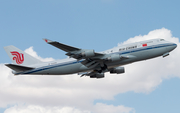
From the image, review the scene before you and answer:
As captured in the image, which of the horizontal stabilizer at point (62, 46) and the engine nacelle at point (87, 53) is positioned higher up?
the horizontal stabilizer at point (62, 46)

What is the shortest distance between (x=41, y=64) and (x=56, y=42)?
1221cm

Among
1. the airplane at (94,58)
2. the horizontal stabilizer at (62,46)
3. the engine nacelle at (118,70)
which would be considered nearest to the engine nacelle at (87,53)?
the airplane at (94,58)

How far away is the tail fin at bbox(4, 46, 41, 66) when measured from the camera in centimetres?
4897

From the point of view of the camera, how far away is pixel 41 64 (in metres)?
46.6

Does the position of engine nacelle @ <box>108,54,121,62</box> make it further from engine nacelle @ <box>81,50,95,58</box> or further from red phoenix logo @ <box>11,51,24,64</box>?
red phoenix logo @ <box>11,51,24,64</box>

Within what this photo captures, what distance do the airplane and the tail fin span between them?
245mm

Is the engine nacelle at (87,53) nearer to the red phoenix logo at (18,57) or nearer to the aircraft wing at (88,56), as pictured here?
the aircraft wing at (88,56)

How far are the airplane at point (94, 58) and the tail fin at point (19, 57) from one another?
0.25 meters

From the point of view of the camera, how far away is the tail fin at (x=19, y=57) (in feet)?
161

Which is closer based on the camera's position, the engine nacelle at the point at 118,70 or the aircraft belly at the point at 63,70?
the aircraft belly at the point at 63,70

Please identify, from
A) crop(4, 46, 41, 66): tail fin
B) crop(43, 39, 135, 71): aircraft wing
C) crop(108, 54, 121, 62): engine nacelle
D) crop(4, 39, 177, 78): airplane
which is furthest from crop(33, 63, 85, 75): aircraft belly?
crop(108, 54, 121, 62): engine nacelle

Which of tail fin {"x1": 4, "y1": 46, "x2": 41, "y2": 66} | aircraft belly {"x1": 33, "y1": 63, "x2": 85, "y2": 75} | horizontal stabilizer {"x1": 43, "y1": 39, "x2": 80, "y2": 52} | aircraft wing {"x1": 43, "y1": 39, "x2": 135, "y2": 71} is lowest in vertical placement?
aircraft belly {"x1": 33, "y1": 63, "x2": 85, "y2": 75}

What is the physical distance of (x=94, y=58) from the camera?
41.7 metres

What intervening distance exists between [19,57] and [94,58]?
58.6 feet
